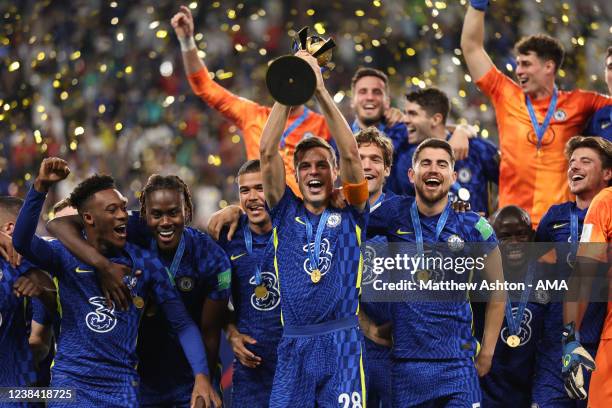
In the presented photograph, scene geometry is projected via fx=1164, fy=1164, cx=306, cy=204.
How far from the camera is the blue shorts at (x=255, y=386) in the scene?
623cm

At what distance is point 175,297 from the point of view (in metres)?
5.85

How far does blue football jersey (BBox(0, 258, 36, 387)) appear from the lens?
5.90m

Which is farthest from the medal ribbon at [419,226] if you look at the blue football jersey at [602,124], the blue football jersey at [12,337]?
the blue football jersey at [12,337]

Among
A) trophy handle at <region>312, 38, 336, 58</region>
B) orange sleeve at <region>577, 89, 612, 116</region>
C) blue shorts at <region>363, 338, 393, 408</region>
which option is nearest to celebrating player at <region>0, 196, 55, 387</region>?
blue shorts at <region>363, 338, 393, 408</region>

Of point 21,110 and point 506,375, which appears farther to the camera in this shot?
point 21,110

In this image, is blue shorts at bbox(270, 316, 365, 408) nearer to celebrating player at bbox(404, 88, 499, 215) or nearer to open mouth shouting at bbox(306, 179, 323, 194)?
open mouth shouting at bbox(306, 179, 323, 194)

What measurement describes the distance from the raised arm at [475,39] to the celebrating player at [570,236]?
124 cm

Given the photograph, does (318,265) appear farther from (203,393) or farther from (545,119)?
(545,119)

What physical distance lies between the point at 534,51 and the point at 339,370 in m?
2.99

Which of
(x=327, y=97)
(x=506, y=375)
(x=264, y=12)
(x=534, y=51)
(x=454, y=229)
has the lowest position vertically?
(x=506, y=375)

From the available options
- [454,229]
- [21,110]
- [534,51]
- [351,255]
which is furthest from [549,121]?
[21,110]

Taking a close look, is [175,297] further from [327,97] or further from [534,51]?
[534,51]

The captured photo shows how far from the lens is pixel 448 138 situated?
301 inches

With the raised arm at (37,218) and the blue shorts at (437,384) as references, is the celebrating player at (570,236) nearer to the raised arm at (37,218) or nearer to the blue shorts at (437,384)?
the blue shorts at (437,384)
